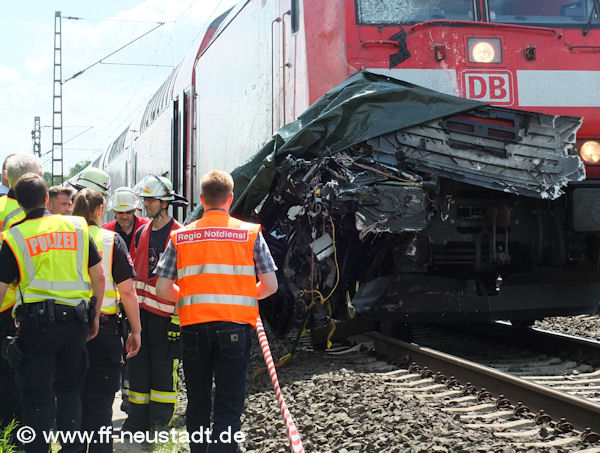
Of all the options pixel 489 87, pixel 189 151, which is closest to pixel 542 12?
pixel 489 87

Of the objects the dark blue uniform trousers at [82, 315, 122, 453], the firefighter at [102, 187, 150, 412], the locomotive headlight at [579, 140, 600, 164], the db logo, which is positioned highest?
the db logo

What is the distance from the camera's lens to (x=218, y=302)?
365 centimetres

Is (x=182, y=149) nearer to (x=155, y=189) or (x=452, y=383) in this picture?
(x=155, y=189)

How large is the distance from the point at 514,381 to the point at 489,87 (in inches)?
97.9

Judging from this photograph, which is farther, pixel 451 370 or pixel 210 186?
pixel 451 370

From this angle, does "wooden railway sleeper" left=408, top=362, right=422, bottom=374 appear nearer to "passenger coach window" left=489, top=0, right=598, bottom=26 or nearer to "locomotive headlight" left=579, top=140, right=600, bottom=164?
"locomotive headlight" left=579, top=140, right=600, bottom=164

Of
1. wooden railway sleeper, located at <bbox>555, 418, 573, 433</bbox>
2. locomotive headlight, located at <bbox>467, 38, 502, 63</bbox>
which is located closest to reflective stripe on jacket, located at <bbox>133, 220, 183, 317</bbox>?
wooden railway sleeper, located at <bbox>555, 418, 573, 433</bbox>

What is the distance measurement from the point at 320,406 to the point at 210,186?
5.78ft

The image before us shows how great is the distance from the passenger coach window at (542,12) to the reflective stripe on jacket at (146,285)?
3331 mm

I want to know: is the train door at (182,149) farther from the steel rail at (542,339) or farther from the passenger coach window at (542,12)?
the passenger coach window at (542,12)

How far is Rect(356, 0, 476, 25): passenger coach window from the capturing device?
633cm

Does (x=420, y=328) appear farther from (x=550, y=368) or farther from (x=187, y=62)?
(x=187, y=62)

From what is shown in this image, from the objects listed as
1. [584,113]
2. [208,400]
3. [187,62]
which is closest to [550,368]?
[584,113]

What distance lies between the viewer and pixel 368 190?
17.4 ft
